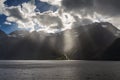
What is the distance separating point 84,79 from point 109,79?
11.5m

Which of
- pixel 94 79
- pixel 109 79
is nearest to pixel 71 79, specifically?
pixel 94 79

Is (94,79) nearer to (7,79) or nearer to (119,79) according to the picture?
(119,79)

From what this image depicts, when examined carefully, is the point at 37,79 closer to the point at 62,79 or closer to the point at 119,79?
the point at 62,79

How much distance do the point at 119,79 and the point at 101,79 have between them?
8.14 metres

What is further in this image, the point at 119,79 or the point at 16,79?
the point at 16,79

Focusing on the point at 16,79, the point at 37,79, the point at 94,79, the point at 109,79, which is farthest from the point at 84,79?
the point at 16,79

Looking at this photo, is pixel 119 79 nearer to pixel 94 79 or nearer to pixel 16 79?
pixel 94 79

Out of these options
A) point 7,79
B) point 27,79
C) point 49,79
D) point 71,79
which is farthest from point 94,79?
point 7,79

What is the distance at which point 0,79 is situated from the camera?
351 feet

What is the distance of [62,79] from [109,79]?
2203 centimetres

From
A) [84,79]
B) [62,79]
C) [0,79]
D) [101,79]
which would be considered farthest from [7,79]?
[101,79]

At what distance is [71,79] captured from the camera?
4220 inches

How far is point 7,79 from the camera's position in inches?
4316

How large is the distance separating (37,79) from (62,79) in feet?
39.9
